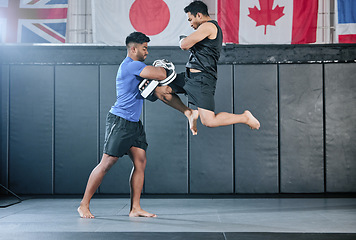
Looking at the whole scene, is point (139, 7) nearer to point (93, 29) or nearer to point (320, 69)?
point (93, 29)

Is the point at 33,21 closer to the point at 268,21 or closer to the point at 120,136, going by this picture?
the point at 120,136

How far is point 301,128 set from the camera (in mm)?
6863

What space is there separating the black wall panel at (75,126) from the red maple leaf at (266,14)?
9.20 feet

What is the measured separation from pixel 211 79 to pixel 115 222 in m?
1.81

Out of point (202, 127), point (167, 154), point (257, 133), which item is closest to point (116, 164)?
point (167, 154)

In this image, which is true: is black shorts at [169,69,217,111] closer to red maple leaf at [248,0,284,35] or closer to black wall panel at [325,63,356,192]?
red maple leaf at [248,0,284,35]

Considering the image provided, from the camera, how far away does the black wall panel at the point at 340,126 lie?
6797 mm

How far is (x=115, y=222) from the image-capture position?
4312mm

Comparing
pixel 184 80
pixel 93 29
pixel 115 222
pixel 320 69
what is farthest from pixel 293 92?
pixel 115 222

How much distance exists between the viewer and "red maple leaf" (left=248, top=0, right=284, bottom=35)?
22.2ft

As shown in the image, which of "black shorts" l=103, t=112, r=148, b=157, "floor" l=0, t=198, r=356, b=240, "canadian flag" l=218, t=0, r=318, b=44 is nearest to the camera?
"floor" l=0, t=198, r=356, b=240

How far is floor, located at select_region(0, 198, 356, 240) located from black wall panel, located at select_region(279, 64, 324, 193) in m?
0.51

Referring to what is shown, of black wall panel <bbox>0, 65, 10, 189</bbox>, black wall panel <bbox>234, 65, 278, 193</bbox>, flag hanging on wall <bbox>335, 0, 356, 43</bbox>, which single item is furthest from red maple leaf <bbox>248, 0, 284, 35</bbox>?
black wall panel <bbox>0, 65, 10, 189</bbox>

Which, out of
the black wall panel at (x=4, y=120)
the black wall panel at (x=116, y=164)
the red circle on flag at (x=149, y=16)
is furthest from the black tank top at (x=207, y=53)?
the black wall panel at (x=4, y=120)
